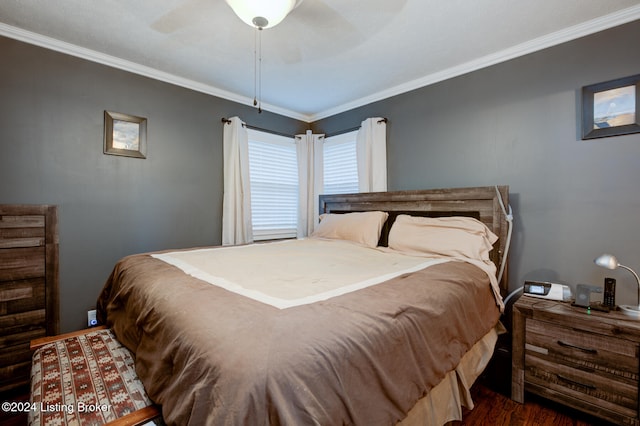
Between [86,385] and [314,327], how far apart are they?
39.7 inches

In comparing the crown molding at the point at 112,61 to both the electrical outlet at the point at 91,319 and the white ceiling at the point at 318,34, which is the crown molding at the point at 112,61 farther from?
the electrical outlet at the point at 91,319

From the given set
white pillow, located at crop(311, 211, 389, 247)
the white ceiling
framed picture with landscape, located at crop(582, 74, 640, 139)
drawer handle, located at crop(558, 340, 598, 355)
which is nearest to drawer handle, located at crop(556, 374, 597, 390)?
drawer handle, located at crop(558, 340, 598, 355)

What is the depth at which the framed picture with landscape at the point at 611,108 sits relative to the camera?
184 centimetres

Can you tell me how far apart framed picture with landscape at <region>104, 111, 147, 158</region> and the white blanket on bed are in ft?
4.08

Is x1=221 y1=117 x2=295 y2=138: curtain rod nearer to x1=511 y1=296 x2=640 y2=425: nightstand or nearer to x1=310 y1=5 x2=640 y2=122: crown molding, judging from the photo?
x1=310 y1=5 x2=640 y2=122: crown molding

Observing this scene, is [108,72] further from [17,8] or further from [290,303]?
[290,303]

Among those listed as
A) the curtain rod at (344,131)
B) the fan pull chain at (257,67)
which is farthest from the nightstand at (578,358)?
the fan pull chain at (257,67)

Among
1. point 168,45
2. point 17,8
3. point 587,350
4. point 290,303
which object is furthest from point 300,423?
point 17,8

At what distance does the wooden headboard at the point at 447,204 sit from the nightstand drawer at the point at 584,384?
584mm

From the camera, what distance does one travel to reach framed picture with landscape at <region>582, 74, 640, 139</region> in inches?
72.4

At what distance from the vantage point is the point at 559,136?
2.10 metres

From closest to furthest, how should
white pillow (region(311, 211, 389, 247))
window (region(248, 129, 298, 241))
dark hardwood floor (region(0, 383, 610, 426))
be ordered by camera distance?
dark hardwood floor (region(0, 383, 610, 426)), white pillow (region(311, 211, 389, 247)), window (region(248, 129, 298, 241))

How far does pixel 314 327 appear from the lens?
0.85m

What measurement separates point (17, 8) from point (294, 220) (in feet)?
9.78
